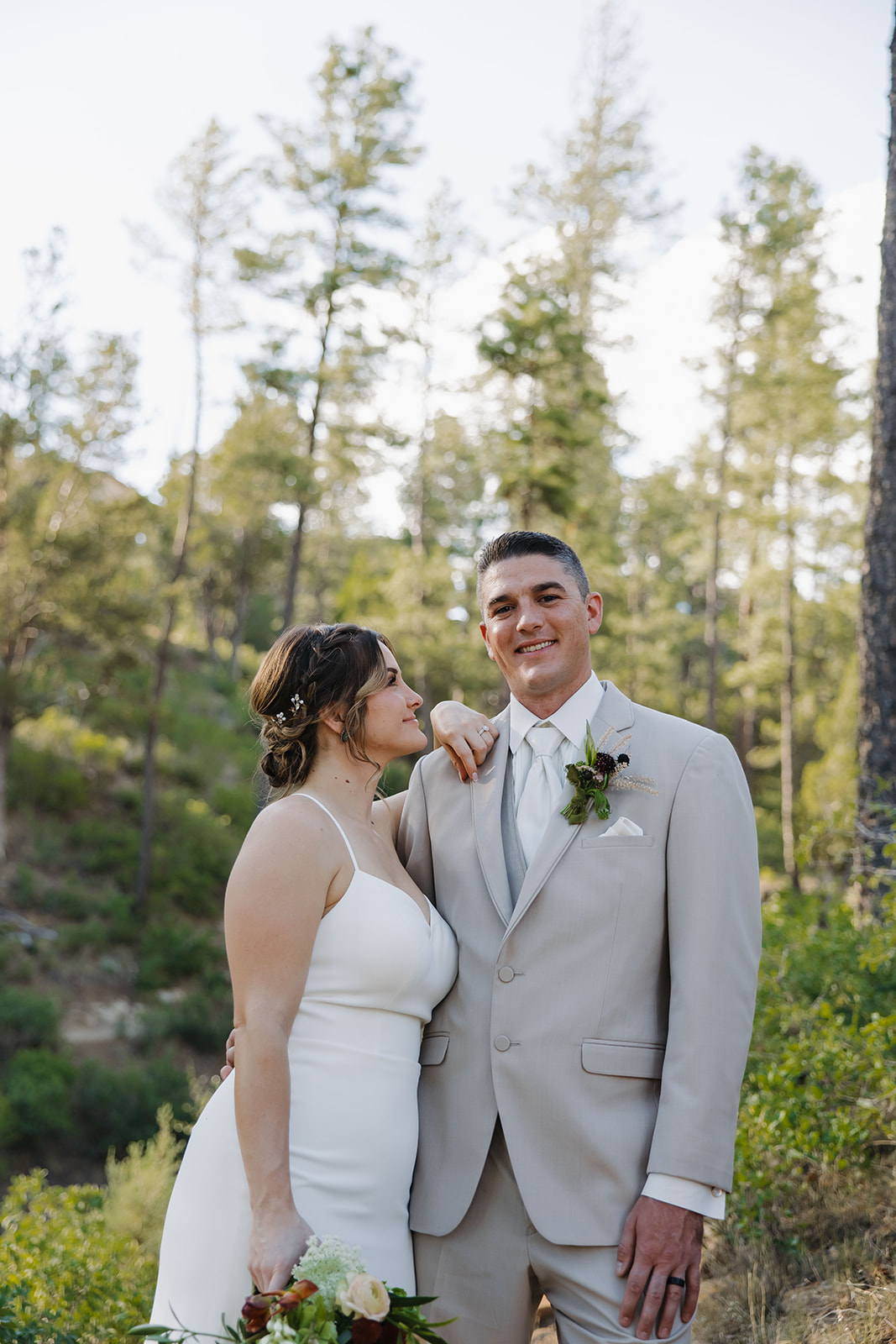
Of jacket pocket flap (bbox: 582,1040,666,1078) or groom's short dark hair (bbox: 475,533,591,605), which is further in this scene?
groom's short dark hair (bbox: 475,533,591,605)

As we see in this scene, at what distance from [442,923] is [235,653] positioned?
29292 mm

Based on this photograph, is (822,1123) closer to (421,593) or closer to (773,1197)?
(773,1197)

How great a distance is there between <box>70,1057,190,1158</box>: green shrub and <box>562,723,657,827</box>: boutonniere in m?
9.91

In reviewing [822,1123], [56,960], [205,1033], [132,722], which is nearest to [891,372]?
[822,1123]

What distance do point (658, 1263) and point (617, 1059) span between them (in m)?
0.44

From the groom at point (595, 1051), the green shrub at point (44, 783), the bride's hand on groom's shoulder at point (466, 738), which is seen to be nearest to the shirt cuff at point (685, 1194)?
the groom at point (595, 1051)

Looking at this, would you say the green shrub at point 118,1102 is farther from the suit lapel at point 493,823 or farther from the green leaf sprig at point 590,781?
the green leaf sprig at point 590,781

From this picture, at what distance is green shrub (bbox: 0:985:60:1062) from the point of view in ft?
39.3

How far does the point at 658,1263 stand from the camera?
7.48ft

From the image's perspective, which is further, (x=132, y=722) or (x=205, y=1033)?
(x=132, y=722)

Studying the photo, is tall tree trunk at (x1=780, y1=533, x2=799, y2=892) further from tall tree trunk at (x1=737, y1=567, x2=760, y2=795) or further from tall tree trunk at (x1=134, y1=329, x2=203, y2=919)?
tall tree trunk at (x1=134, y1=329, x2=203, y2=919)

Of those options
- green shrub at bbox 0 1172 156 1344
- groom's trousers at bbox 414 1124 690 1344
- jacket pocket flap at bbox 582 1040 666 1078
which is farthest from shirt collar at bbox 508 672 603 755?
green shrub at bbox 0 1172 156 1344

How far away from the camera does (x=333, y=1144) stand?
2.51m

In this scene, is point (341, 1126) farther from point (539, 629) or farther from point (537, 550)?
point (537, 550)
